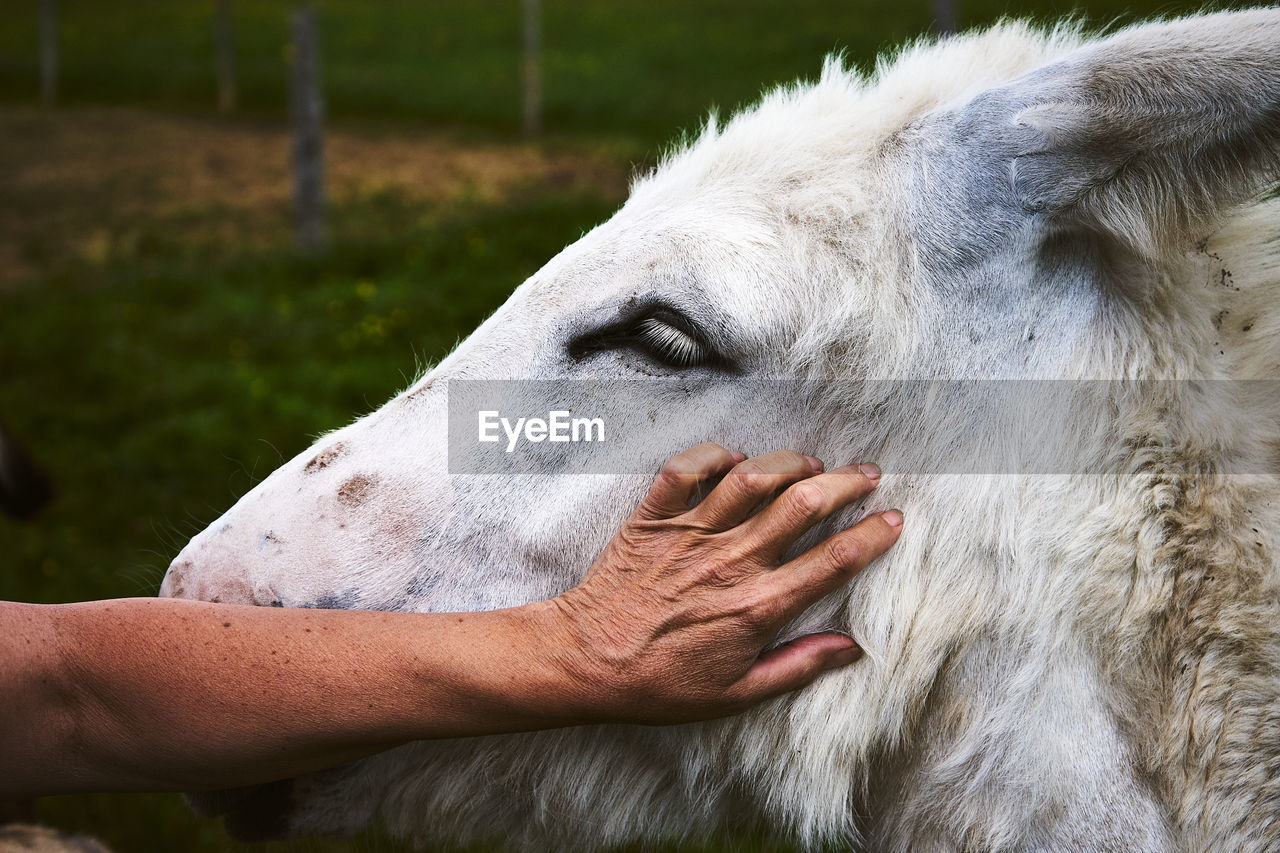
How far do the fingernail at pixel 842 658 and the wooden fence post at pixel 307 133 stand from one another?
881 centimetres

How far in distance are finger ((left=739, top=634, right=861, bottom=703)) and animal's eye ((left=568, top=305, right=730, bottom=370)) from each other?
508 millimetres

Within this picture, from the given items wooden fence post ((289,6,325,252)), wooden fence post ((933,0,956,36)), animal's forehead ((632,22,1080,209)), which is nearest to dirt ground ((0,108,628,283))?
wooden fence post ((289,6,325,252))

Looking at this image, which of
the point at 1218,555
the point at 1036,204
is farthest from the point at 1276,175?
the point at 1218,555

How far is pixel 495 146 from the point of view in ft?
50.1

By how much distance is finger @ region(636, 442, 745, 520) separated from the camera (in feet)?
5.69

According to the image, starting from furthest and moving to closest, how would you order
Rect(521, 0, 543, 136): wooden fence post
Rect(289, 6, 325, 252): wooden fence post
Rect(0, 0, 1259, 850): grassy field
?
Rect(521, 0, 543, 136): wooden fence post, Rect(289, 6, 325, 252): wooden fence post, Rect(0, 0, 1259, 850): grassy field

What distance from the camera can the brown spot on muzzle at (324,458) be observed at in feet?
6.31

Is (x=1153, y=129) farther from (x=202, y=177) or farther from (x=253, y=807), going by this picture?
(x=202, y=177)

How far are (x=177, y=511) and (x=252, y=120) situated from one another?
14.5 m

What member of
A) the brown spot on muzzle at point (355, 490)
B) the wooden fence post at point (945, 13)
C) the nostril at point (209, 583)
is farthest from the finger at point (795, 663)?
the wooden fence post at point (945, 13)

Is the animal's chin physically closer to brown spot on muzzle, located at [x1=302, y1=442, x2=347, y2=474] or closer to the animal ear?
brown spot on muzzle, located at [x1=302, y1=442, x2=347, y2=474]

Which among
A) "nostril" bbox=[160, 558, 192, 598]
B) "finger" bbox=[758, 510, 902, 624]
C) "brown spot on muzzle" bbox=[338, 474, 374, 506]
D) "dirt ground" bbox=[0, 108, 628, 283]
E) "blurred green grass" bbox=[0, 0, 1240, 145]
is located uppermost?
"brown spot on muzzle" bbox=[338, 474, 374, 506]

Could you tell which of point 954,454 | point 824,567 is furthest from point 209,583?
point 954,454

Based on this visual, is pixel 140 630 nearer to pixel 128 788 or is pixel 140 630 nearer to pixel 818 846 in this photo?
pixel 128 788
